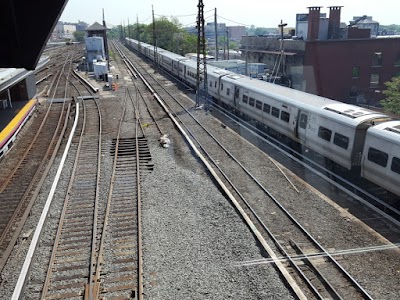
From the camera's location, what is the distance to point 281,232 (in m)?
10.3

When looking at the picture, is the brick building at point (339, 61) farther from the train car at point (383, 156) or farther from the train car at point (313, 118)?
the train car at point (383, 156)

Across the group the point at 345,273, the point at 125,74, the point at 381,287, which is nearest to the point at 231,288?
the point at 345,273

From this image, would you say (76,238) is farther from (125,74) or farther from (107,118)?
(125,74)

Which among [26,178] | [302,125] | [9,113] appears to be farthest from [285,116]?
[9,113]

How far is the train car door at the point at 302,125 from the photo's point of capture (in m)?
15.2

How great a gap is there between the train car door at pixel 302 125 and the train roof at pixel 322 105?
0.32 meters

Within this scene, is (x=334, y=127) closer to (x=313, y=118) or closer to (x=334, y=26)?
(x=313, y=118)

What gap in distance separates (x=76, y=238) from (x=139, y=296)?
10.4 feet

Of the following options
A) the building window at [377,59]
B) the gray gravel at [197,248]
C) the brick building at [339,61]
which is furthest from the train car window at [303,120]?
the building window at [377,59]

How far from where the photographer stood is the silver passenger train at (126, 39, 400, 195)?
440 inches

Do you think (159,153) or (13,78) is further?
(13,78)

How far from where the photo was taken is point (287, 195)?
12578mm

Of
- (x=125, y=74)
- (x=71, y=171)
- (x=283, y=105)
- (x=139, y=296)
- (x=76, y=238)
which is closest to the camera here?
(x=139, y=296)

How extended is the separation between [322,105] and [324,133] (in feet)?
4.94
